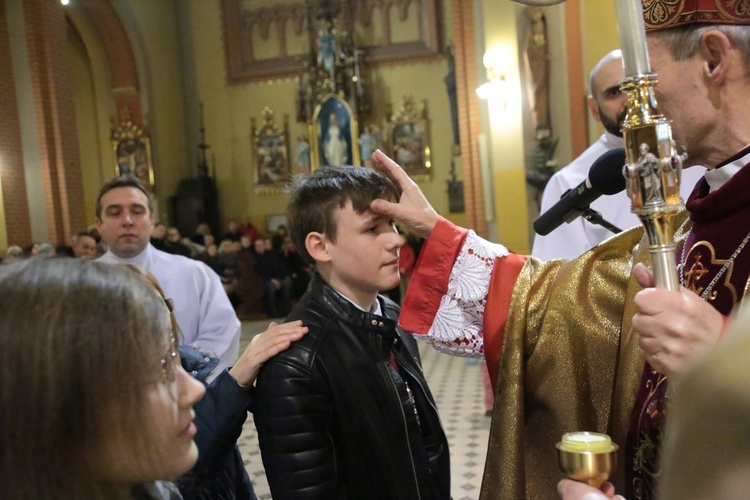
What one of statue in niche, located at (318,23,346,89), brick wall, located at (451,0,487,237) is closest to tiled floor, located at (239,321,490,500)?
brick wall, located at (451,0,487,237)

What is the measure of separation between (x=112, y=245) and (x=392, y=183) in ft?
7.06

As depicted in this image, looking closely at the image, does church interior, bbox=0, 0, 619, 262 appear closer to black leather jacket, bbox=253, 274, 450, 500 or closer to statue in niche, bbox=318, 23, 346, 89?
statue in niche, bbox=318, 23, 346, 89

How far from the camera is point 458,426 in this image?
5016 mm

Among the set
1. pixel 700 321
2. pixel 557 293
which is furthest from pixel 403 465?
pixel 700 321

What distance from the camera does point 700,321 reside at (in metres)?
0.92

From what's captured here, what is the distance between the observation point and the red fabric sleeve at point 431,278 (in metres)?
1.70

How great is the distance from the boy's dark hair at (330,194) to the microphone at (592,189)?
44 centimetres

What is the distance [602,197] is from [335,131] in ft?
38.2

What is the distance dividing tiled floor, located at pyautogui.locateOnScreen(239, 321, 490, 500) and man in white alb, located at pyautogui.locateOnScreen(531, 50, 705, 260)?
1.69 meters

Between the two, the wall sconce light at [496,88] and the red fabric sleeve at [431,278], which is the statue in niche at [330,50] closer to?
the wall sconce light at [496,88]

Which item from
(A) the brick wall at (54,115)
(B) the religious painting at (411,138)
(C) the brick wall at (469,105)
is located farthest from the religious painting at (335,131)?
(A) the brick wall at (54,115)

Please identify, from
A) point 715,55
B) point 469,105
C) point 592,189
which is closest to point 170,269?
point 592,189

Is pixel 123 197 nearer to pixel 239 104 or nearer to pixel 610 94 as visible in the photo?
pixel 610 94

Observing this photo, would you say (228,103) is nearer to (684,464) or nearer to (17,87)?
(17,87)
